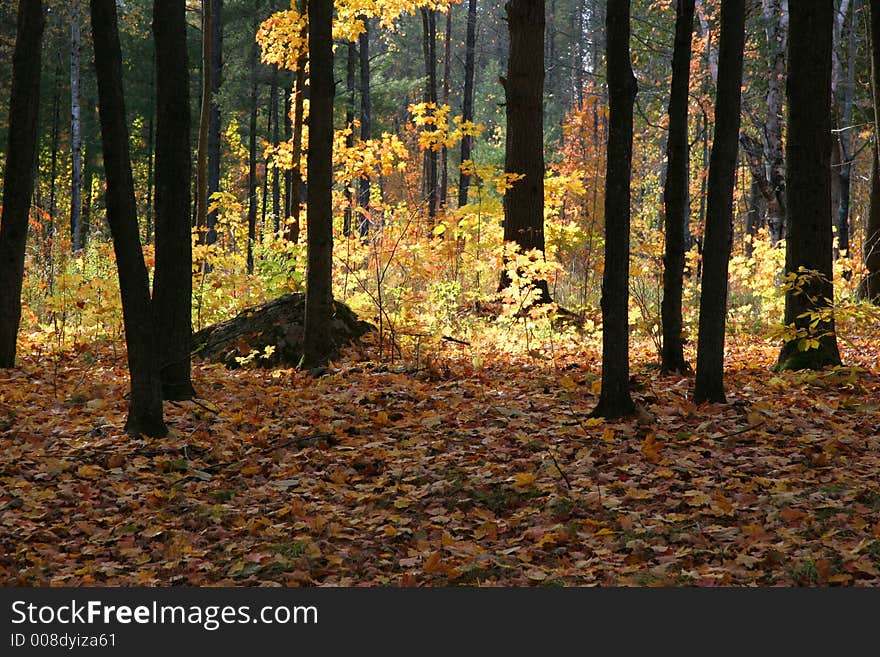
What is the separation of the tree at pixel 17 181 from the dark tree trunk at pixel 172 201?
9.13ft

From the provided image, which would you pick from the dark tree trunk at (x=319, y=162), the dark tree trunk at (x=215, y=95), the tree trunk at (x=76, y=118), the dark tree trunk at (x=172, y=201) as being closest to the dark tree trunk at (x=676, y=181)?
the dark tree trunk at (x=319, y=162)

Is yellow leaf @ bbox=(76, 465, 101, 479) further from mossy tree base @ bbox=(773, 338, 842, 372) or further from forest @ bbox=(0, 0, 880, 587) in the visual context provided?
mossy tree base @ bbox=(773, 338, 842, 372)

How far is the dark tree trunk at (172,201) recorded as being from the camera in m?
7.18

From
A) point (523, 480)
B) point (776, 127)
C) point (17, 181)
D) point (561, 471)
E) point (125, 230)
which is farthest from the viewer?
point (776, 127)

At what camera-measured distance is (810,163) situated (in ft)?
27.1

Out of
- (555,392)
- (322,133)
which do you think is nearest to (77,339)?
(322,133)

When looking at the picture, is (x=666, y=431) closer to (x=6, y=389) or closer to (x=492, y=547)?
(x=492, y=547)

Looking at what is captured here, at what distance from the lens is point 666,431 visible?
651 centimetres


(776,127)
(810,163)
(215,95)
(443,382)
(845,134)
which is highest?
(215,95)

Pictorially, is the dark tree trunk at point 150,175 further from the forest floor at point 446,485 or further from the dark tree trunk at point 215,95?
the forest floor at point 446,485

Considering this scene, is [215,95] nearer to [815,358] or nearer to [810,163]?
[810,163]

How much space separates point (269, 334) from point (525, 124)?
4743 millimetres

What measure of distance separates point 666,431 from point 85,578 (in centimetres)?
429

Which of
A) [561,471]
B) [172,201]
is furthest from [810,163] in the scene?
[172,201]
